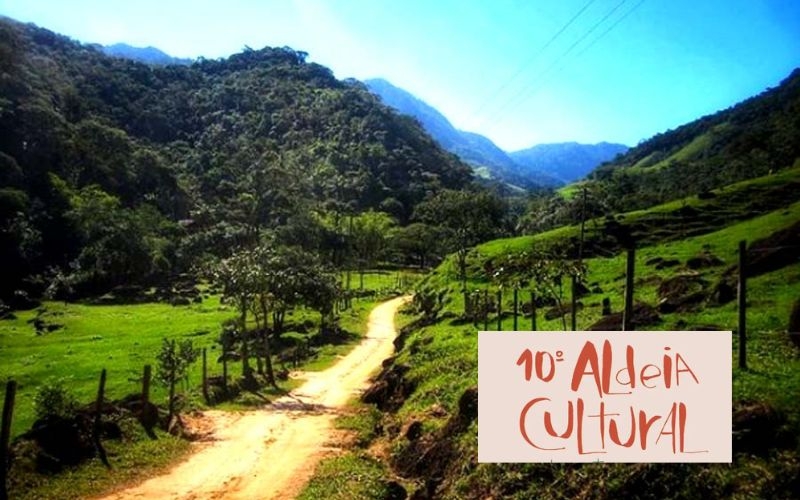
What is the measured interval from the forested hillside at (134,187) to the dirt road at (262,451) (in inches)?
2600

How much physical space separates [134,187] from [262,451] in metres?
130

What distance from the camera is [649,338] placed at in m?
11.9

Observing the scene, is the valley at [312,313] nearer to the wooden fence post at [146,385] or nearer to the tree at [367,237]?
the wooden fence post at [146,385]

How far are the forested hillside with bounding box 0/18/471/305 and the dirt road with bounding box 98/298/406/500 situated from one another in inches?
2600

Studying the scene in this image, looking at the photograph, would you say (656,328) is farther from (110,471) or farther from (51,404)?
(51,404)

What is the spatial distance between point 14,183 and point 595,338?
12473 centimetres

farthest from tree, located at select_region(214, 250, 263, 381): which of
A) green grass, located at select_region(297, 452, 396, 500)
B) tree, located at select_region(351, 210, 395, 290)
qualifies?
tree, located at select_region(351, 210, 395, 290)

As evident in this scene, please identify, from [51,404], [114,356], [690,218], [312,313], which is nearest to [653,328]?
[51,404]

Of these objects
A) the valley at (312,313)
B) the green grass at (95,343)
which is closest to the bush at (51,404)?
the valley at (312,313)

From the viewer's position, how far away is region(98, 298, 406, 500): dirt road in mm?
21250

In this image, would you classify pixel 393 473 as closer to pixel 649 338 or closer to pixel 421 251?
pixel 649 338

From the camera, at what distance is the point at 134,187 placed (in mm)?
140750

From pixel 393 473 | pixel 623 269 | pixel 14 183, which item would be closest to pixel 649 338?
pixel 393 473

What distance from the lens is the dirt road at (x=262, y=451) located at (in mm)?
21250
